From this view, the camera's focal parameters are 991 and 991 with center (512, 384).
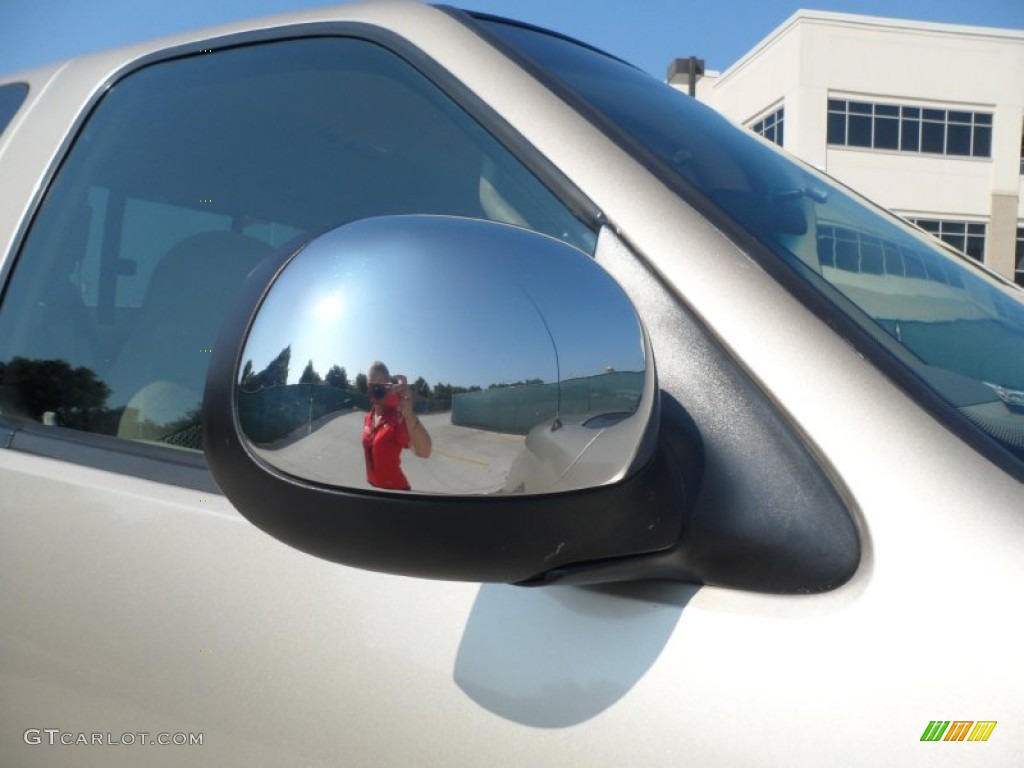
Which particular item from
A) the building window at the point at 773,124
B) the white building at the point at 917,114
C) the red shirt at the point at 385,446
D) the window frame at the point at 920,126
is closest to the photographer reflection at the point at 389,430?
the red shirt at the point at 385,446

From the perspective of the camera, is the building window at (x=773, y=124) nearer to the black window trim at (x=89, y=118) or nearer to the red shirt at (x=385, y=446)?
the black window trim at (x=89, y=118)

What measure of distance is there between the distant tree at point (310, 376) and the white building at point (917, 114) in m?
34.2

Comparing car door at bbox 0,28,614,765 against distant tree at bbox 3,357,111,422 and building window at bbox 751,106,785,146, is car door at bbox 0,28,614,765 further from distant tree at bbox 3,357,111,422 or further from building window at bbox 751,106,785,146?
building window at bbox 751,106,785,146

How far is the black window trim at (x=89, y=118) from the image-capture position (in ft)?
3.76

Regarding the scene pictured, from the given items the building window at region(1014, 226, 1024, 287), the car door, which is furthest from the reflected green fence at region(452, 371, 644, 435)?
the building window at region(1014, 226, 1024, 287)

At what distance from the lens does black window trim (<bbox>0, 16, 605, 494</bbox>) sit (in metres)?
1.15

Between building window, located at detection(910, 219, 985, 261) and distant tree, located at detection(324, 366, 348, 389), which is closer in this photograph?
distant tree, located at detection(324, 366, 348, 389)

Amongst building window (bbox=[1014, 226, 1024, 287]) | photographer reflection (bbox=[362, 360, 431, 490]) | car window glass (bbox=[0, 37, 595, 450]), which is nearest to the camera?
photographer reflection (bbox=[362, 360, 431, 490])

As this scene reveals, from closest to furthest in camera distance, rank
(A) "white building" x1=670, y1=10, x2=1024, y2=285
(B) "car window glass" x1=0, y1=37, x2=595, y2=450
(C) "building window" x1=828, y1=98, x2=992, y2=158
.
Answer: (B) "car window glass" x1=0, y1=37, x2=595, y2=450, (A) "white building" x1=670, y1=10, x2=1024, y2=285, (C) "building window" x1=828, y1=98, x2=992, y2=158

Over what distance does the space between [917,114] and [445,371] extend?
37869 mm

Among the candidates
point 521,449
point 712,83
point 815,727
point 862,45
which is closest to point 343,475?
point 521,449

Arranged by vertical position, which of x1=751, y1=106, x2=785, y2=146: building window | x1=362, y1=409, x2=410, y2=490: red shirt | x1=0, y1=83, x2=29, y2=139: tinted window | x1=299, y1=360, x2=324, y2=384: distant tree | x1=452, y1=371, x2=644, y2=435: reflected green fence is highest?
x1=751, y1=106, x2=785, y2=146: building window

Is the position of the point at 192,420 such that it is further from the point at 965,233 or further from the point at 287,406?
the point at 965,233

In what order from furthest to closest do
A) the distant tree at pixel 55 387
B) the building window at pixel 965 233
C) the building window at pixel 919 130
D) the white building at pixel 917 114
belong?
1. the building window at pixel 965 233
2. the building window at pixel 919 130
3. the white building at pixel 917 114
4. the distant tree at pixel 55 387
